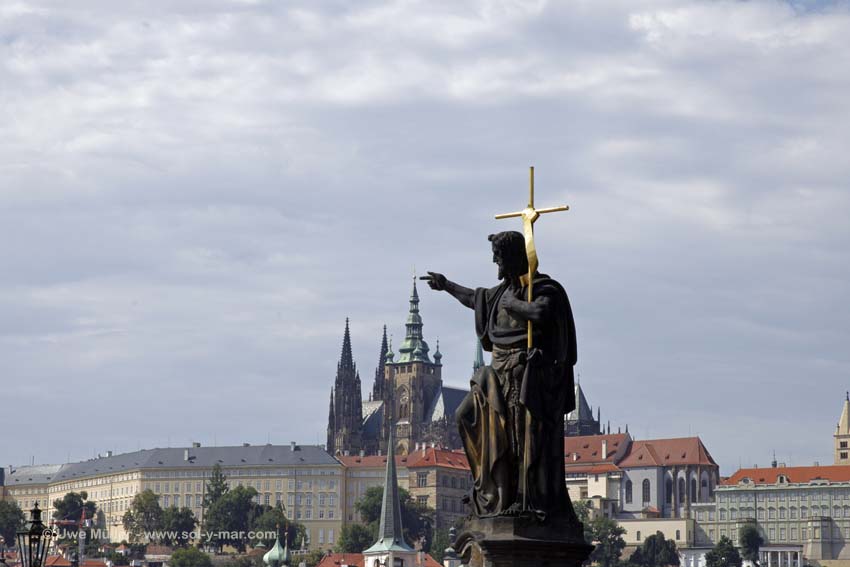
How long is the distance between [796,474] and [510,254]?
184210mm

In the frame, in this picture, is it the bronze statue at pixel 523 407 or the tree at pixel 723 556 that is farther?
the tree at pixel 723 556

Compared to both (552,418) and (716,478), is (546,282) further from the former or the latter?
(716,478)

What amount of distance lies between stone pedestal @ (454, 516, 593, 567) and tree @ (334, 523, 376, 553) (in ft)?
549

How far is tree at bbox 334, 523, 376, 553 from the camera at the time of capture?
178 meters

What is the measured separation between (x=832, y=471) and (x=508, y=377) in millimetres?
184715

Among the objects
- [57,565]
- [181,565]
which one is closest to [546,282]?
[57,565]

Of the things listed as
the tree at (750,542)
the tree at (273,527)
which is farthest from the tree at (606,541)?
the tree at (273,527)

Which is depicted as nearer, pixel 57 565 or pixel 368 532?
pixel 57 565

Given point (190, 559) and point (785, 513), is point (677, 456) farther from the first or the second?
point (190, 559)

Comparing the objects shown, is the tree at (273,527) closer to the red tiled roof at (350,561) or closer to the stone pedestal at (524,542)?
the red tiled roof at (350,561)

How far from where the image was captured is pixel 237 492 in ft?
636

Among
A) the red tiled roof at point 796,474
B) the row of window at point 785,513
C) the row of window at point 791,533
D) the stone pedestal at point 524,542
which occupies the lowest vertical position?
the stone pedestal at point 524,542

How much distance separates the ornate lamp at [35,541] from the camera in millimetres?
15570

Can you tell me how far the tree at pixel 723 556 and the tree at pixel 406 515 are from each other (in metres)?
29.9
